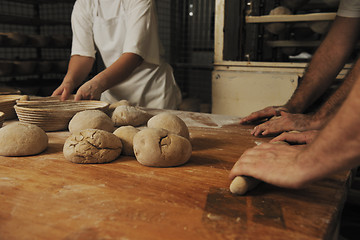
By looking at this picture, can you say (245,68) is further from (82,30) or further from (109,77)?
(82,30)

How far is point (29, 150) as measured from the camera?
3.48 ft

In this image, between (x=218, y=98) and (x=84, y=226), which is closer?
(x=84, y=226)

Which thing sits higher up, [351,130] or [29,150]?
[351,130]

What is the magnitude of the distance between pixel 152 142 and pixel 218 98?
1760 mm

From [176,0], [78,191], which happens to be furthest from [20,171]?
[176,0]

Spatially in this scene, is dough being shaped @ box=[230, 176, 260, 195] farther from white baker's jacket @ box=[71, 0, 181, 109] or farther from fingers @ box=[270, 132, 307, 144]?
white baker's jacket @ box=[71, 0, 181, 109]

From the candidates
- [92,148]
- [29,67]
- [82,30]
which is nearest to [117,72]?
[82,30]

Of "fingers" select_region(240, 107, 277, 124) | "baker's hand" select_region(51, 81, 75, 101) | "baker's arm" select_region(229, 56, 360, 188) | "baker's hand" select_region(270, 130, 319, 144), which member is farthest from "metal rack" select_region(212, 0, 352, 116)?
"baker's arm" select_region(229, 56, 360, 188)

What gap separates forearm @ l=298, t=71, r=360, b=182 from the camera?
2.13ft

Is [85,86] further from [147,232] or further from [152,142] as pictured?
[147,232]

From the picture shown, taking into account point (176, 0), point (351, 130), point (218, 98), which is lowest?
point (218, 98)

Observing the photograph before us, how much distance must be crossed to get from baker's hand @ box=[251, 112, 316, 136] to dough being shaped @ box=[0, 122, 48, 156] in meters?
0.91

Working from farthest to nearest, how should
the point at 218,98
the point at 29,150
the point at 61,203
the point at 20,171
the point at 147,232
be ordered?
the point at 218,98
the point at 29,150
the point at 20,171
the point at 61,203
the point at 147,232

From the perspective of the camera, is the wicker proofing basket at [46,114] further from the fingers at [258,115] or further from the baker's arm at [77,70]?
the baker's arm at [77,70]
